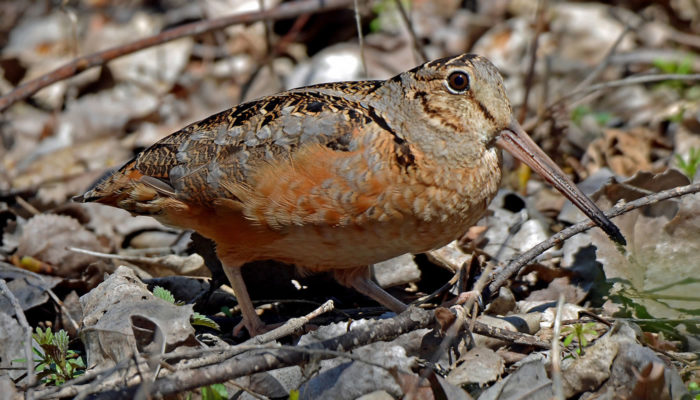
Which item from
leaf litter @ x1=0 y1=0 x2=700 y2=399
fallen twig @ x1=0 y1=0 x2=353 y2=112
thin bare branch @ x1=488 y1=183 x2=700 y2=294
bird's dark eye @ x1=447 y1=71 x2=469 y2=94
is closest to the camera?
leaf litter @ x1=0 y1=0 x2=700 y2=399

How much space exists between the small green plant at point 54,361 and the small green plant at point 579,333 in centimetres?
220

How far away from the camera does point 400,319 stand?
3.31 metres

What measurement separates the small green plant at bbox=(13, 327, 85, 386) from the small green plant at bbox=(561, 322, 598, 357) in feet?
7.23

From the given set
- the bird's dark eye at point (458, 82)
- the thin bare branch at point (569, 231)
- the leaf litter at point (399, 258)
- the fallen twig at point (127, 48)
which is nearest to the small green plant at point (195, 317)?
the leaf litter at point (399, 258)

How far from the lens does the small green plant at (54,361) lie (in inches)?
143

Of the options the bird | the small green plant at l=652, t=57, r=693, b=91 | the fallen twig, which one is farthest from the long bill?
the fallen twig

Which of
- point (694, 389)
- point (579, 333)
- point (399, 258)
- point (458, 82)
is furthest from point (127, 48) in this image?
point (694, 389)

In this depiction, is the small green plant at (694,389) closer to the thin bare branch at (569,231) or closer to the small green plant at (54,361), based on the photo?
the thin bare branch at (569,231)

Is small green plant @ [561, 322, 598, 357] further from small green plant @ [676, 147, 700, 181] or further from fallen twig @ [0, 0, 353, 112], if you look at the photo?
fallen twig @ [0, 0, 353, 112]

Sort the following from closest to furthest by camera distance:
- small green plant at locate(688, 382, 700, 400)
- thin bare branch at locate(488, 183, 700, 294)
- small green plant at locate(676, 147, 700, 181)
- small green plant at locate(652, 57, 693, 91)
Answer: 1. small green plant at locate(688, 382, 700, 400)
2. thin bare branch at locate(488, 183, 700, 294)
3. small green plant at locate(676, 147, 700, 181)
4. small green plant at locate(652, 57, 693, 91)

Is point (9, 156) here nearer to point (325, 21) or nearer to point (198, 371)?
point (325, 21)

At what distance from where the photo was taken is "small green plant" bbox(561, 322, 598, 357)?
136 inches

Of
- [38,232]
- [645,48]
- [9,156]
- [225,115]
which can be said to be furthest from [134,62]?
[645,48]

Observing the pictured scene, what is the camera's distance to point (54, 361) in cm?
369
